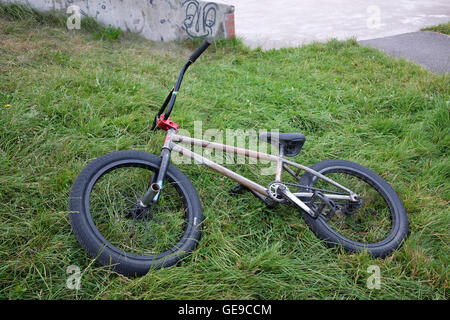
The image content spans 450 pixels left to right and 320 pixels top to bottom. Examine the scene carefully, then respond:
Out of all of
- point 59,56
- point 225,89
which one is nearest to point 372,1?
point 225,89

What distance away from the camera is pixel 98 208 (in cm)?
239

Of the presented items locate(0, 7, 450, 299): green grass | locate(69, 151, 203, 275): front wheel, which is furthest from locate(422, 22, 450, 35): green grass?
locate(69, 151, 203, 275): front wheel

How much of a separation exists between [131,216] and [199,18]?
17.1 ft

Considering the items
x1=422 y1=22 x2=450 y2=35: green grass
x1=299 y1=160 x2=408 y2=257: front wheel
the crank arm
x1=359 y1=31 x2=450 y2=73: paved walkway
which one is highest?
x1=422 y1=22 x2=450 y2=35: green grass

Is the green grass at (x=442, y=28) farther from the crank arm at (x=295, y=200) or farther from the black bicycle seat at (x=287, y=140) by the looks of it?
the crank arm at (x=295, y=200)

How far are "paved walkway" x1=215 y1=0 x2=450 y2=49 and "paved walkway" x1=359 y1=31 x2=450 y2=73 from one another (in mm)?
468

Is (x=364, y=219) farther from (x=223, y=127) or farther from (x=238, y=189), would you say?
(x=223, y=127)

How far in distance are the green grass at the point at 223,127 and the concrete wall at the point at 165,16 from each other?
36 centimetres

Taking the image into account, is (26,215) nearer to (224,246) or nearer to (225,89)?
(224,246)

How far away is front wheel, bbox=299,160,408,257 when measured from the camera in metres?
2.28

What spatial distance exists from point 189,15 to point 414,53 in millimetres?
4875

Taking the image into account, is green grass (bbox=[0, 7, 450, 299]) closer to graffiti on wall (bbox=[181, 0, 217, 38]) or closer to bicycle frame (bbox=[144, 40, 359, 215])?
bicycle frame (bbox=[144, 40, 359, 215])

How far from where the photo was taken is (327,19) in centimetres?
873

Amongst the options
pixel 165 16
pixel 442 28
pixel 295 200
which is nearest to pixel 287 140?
pixel 295 200
